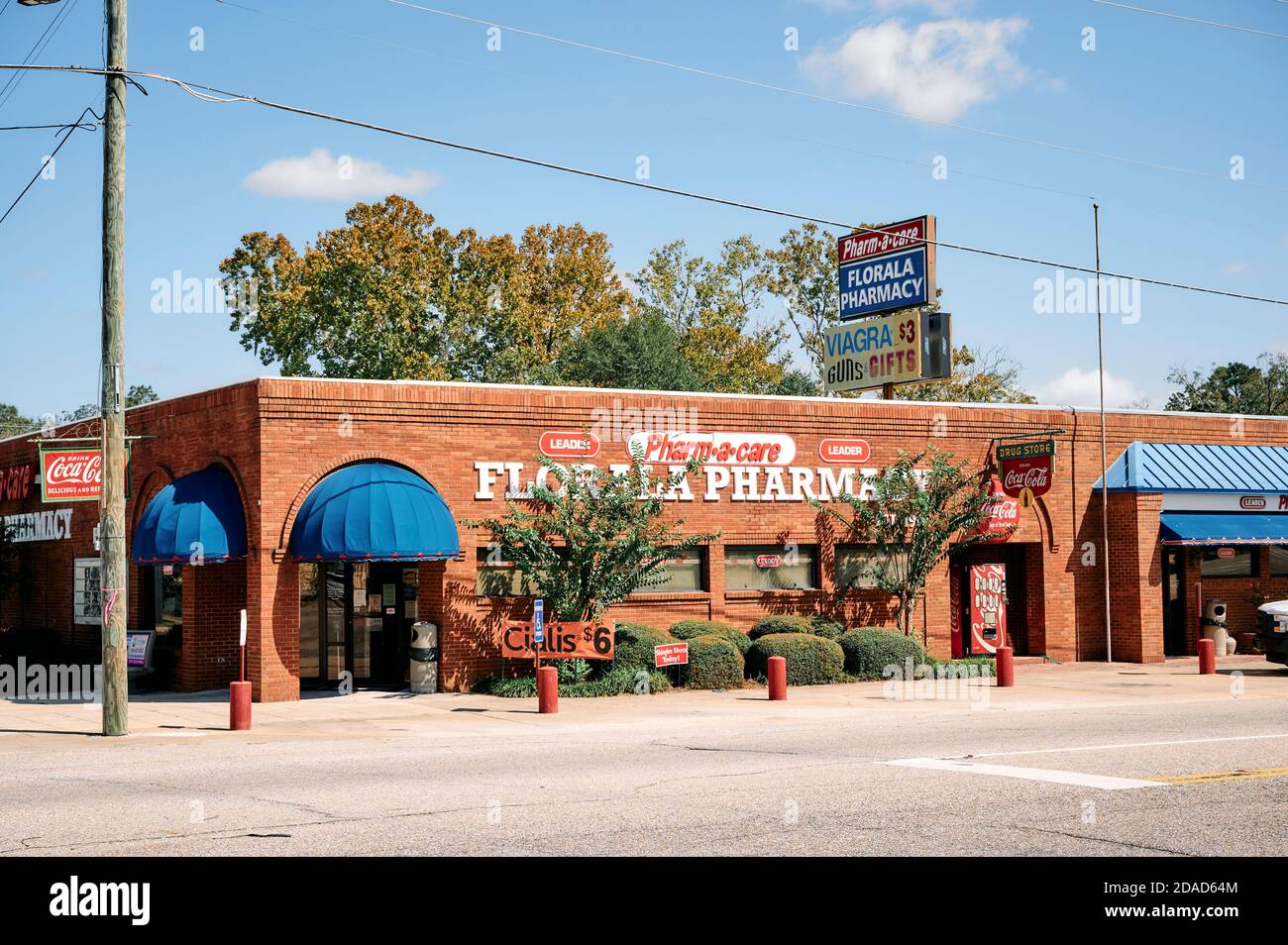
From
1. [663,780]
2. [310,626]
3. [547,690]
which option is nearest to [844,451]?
[547,690]

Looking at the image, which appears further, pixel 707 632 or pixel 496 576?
pixel 707 632

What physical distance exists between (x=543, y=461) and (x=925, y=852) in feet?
51.8

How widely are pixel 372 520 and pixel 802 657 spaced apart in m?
8.10

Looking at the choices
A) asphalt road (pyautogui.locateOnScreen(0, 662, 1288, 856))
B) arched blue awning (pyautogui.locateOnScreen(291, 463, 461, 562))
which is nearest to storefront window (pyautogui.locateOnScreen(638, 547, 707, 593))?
asphalt road (pyautogui.locateOnScreen(0, 662, 1288, 856))

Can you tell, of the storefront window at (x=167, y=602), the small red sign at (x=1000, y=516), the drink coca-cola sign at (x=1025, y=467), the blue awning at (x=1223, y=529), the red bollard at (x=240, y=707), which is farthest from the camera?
the blue awning at (x=1223, y=529)

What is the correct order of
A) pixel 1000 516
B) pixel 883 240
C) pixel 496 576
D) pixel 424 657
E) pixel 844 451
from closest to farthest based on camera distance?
pixel 424 657 < pixel 496 576 < pixel 844 451 < pixel 1000 516 < pixel 883 240

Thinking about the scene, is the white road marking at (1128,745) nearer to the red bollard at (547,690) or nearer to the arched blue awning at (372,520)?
the red bollard at (547,690)

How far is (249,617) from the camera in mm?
22578

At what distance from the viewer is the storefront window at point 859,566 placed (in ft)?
90.3

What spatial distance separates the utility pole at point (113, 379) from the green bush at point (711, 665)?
959 cm

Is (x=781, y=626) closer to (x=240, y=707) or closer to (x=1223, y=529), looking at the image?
(x=240, y=707)

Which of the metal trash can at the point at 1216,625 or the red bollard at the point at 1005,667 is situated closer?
the red bollard at the point at 1005,667

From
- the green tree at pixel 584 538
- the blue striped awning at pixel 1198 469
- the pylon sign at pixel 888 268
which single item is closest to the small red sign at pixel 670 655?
the green tree at pixel 584 538

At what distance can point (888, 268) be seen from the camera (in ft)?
102
